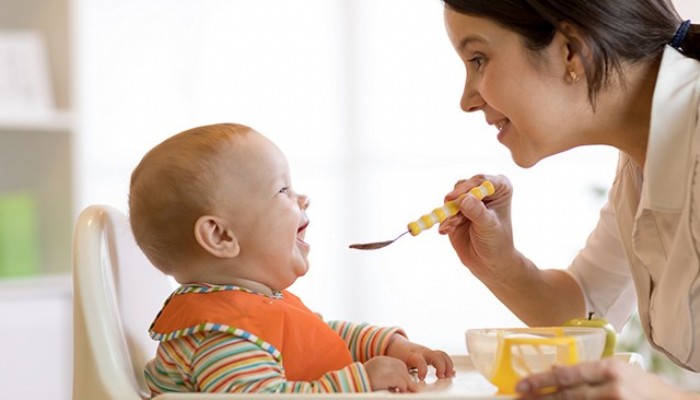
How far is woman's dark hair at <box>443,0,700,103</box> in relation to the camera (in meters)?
1.38

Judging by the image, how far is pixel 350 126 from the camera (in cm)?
363

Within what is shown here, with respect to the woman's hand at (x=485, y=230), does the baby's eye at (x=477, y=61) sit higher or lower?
higher

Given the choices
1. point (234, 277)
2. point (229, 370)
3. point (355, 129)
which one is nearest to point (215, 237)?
point (234, 277)

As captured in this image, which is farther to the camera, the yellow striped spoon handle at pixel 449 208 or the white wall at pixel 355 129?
the white wall at pixel 355 129

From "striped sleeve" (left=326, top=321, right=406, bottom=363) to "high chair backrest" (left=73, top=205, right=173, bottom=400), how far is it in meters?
0.25

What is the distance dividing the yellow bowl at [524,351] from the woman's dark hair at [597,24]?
1.45ft

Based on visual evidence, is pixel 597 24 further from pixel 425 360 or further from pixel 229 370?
pixel 229 370

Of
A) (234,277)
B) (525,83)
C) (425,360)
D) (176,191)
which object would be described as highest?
(525,83)

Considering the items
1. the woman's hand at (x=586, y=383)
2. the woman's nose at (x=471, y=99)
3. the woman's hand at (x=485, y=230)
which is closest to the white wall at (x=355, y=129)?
the woman's hand at (x=485, y=230)

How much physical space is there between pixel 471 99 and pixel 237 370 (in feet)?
2.04

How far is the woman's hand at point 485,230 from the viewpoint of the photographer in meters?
1.52

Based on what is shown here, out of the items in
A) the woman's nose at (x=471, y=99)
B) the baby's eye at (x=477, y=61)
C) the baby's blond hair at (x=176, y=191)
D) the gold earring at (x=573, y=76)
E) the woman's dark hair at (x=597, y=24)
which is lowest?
the baby's blond hair at (x=176, y=191)

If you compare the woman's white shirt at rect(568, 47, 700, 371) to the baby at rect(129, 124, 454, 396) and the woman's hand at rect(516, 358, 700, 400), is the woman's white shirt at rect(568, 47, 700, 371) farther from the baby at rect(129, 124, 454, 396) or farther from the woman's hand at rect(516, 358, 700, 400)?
the woman's hand at rect(516, 358, 700, 400)

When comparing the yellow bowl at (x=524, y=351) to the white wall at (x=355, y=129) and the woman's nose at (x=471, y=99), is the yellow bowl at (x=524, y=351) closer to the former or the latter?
the woman's nose at (x=471, y=99)
